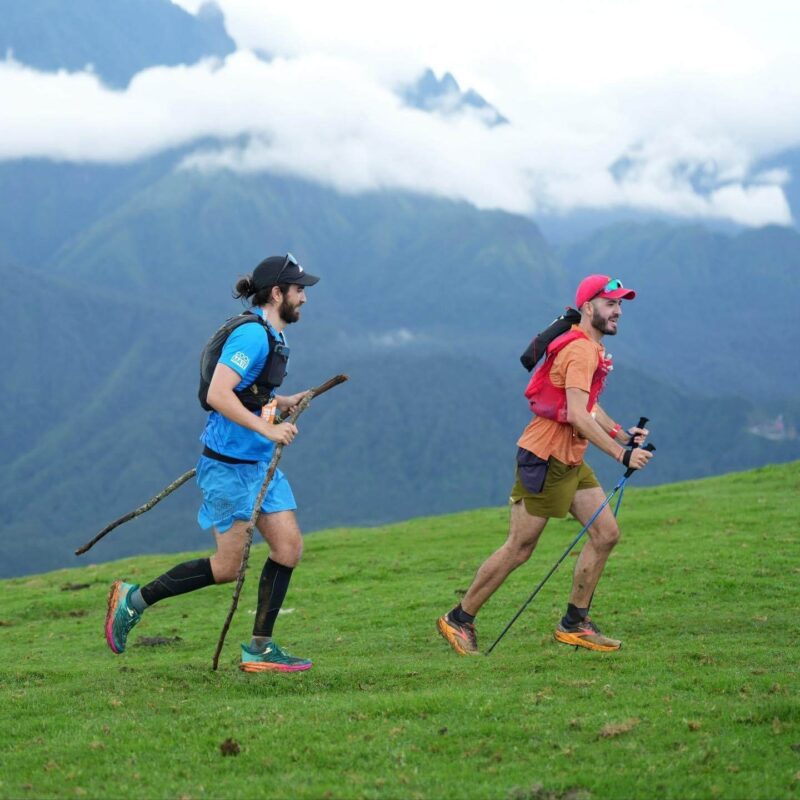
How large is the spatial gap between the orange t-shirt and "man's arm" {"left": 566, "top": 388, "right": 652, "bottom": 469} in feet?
0.29

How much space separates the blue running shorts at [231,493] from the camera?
34.5 ft

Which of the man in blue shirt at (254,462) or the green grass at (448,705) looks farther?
the man in blue shirt at (254,462)

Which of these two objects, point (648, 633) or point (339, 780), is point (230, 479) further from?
point (648, 633)

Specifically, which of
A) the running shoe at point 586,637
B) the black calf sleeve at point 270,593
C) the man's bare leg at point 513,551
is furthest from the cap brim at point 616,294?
the black calf sleeve at point 270,593

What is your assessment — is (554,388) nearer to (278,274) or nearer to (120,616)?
(278,274)

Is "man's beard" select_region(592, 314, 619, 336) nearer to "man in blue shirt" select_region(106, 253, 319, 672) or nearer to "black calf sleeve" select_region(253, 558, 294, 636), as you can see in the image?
"man in blue shirt" select_region(106, 253, 319, 672)

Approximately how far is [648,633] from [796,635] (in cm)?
162

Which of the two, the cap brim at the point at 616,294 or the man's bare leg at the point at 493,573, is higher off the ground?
the cap brim at the point at 616,294

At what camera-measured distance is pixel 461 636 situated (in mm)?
12258

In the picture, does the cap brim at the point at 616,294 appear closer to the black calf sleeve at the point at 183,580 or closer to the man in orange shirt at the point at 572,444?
the man in orange shirt at the point at 572,444

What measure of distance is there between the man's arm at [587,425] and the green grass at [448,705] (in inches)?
76.7

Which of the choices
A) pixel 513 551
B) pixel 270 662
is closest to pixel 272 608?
pixel 270 662

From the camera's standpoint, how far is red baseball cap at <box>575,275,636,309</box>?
11.5 metres

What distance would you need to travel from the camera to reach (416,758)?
805 centimetres
